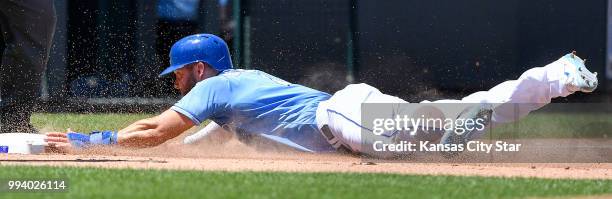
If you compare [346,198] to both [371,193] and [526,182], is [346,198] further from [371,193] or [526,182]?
[526,182]

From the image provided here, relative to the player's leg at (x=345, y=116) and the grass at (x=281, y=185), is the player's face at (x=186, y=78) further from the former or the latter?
the grass at (x=281, y=185)

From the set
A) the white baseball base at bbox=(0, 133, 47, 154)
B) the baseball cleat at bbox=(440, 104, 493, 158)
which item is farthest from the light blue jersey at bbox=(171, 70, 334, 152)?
the white baseball base at bbox=(0, 133, 47, 154)

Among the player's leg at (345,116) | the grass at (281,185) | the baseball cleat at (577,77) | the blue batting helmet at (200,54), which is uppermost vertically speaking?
the blue batting helmet at (200,54)

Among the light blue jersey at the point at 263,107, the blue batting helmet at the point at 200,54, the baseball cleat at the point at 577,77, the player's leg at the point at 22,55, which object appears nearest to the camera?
the baseball cleat at the point at 577,77

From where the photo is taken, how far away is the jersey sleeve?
6.72 meters

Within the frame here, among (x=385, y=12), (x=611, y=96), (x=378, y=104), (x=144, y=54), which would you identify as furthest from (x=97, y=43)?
(x=378, y=104)

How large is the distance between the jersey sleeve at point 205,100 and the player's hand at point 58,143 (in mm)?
703

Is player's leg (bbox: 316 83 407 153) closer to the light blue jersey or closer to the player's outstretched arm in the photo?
the light blue jersey

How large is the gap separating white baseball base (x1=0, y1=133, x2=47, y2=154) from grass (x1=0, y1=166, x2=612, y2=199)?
1.27 meters

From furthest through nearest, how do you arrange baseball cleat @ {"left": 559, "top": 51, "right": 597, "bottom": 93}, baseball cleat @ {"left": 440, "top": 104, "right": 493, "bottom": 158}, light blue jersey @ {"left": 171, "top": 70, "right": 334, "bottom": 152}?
light blue jersey @ {"left": 171, "top": 70, "right": 334, "bottom": 152} < baseball cleat @ {"left": 440, "top": 104, "right": 493, "bottom": 158} < baseball cleat @ {"left": 559, "top": 51, "right": 597, "bottom": 93}

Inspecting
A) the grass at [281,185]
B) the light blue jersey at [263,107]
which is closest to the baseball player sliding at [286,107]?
the light blue jersey at [263,107]

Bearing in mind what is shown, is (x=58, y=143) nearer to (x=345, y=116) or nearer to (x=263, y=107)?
(x=263, y=107)

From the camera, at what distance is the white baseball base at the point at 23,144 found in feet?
23.2

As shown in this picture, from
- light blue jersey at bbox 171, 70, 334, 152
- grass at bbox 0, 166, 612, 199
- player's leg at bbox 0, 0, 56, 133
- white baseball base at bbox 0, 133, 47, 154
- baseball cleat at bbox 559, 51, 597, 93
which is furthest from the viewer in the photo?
player's leg at bbox 0, 0, 56, 133
